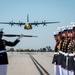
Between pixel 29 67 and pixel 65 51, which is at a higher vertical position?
pixel 65 51

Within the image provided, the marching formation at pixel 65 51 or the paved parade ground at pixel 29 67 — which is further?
the paved parade ground at pixel 29 67

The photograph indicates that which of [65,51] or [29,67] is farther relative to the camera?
[29,67]

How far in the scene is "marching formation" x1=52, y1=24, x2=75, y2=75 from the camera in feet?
23.3

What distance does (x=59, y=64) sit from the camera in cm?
845

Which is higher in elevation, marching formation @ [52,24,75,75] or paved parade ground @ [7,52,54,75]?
marching formation @ [52,24,75,75]

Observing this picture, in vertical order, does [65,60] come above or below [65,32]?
below

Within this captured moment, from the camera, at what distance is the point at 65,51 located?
7.75 metres

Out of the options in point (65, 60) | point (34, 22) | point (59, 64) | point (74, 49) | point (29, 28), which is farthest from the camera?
point (34, 22)

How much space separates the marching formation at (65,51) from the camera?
279 inches

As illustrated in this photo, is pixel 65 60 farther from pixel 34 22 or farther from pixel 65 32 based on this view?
pixel 34 22

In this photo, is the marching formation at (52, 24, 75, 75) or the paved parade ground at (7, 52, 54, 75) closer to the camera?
the marching formation at (52, 24, 75, 75)

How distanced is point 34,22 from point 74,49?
7648cm

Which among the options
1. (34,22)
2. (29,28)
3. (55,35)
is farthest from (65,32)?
(34,22)

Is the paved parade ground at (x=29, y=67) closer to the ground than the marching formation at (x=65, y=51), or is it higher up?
closer to the ground
